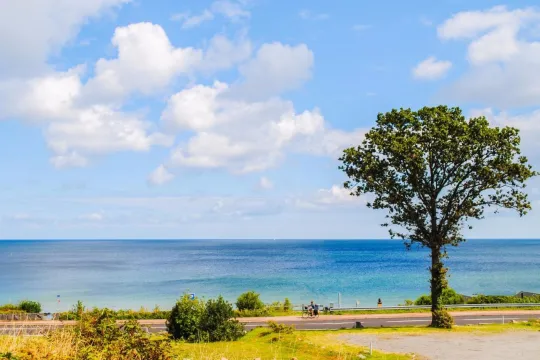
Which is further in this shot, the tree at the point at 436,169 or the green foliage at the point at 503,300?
the green foliage at the point at 503,300

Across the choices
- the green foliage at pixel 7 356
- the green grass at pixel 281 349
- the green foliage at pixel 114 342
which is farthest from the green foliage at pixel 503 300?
the green foliage at pixel 7 356

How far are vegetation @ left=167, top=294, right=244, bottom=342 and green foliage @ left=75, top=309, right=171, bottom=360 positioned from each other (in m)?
14.6

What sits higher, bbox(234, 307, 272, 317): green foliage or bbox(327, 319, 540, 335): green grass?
bbox(327, 319, 540, 335): green grass

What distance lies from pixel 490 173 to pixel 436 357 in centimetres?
1609

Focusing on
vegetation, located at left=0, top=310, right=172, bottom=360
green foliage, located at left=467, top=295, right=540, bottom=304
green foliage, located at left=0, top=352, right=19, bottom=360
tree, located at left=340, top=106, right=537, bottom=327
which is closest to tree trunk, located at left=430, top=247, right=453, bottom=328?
tree, located at left=340, top=106, right=537, bottom=327

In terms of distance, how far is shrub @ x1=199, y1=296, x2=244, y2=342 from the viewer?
29859mm

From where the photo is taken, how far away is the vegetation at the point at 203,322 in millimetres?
29891

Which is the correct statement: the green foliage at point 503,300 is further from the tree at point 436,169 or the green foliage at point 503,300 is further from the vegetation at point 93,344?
the vegetation at point 93,344

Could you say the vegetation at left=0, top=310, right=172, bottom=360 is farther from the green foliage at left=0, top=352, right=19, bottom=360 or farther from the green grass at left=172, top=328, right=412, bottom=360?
the green grass at left=172, top=328, right=412, bottom=360

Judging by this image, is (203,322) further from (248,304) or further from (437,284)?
(248,304)

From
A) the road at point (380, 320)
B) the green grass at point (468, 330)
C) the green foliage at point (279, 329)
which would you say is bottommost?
the road at point (380, 320)

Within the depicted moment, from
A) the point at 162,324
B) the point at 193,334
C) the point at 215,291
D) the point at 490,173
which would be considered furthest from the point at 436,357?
the point at 215,291

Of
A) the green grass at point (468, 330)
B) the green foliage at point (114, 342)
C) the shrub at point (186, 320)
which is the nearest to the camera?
the green foliage at point (114, 342)

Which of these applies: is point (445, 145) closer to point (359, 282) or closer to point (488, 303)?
point (488, 303)
